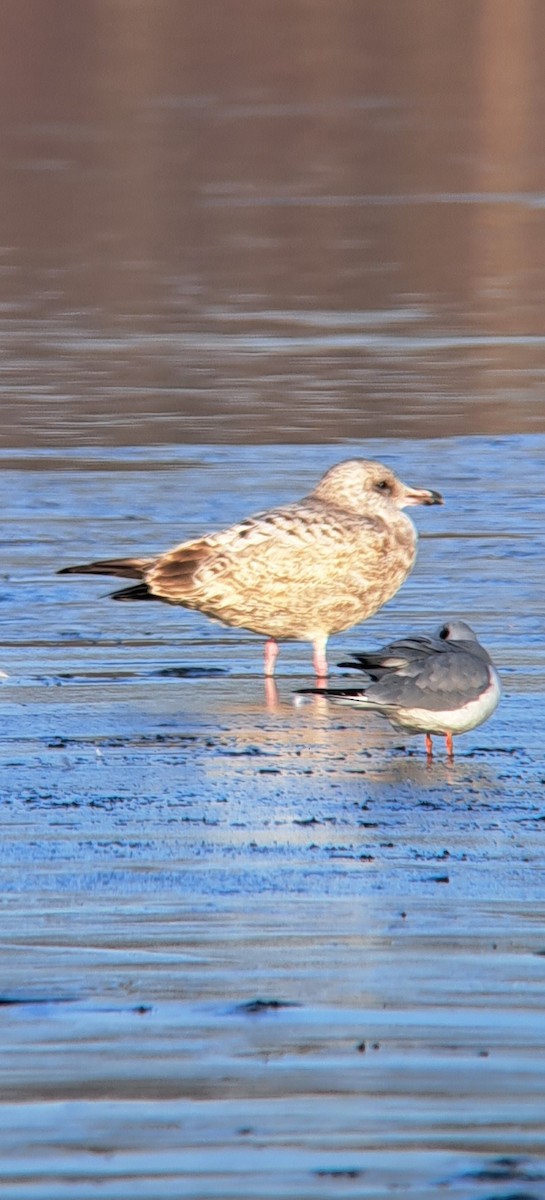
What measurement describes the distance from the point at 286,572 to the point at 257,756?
1586mm

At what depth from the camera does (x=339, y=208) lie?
2556 cm

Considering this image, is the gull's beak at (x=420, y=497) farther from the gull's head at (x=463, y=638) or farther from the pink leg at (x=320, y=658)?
the gull's head at (x=463, y=638)

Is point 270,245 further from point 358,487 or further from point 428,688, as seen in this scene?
point 428,688

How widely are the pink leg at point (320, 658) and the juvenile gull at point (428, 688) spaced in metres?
1.26

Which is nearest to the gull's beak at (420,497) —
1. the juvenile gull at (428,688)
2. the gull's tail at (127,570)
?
the gull's tail at (127,570)

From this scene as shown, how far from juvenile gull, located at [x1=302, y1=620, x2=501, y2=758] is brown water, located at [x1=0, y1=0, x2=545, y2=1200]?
0.52 feet

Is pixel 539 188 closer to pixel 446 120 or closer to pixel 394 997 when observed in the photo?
pixel 446 120

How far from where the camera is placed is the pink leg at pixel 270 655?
911 centimetres

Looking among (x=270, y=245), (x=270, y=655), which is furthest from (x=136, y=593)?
(x=270, y=245)

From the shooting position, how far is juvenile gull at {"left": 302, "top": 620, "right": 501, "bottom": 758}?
24.9ft

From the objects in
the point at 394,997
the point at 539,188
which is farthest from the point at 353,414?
the point at 539,188

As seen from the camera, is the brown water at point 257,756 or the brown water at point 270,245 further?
the brown water at point 270,245

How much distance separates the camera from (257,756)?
7781 mm

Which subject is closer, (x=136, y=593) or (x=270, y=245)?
(x=136, y=593)
